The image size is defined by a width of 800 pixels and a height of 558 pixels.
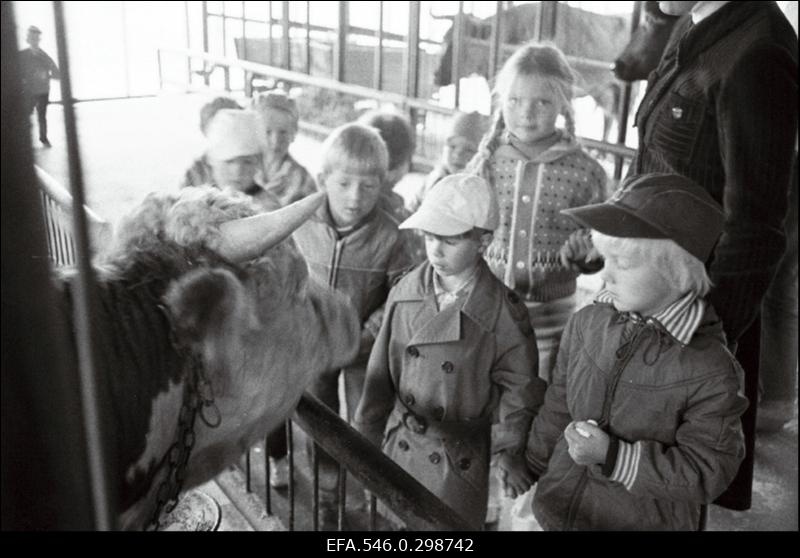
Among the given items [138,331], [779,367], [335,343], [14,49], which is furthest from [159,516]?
[779,367]

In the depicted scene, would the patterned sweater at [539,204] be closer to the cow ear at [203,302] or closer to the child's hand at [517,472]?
the child's hand at [517,472]

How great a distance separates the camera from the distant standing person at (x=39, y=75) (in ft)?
2.04

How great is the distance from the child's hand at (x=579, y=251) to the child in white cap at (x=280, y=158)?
709mm

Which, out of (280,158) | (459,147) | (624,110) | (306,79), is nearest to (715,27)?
(459,147)

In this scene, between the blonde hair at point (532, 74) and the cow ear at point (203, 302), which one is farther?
the blonde hair at point (532, 74)

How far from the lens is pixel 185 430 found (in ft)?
3.34

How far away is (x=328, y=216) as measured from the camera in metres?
2.02

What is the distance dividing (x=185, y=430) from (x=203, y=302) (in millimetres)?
163

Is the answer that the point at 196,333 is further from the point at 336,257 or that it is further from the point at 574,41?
the point at 574,41

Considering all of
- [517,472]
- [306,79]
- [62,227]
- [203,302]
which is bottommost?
[517,472]

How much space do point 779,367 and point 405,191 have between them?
2.70m

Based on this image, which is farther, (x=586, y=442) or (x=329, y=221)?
(x=329, y=221)

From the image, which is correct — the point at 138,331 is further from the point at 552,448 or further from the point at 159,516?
the point at 552,448

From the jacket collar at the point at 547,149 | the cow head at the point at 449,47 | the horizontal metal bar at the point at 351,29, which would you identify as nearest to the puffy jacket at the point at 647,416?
the jacket collar at the point at 547,149
